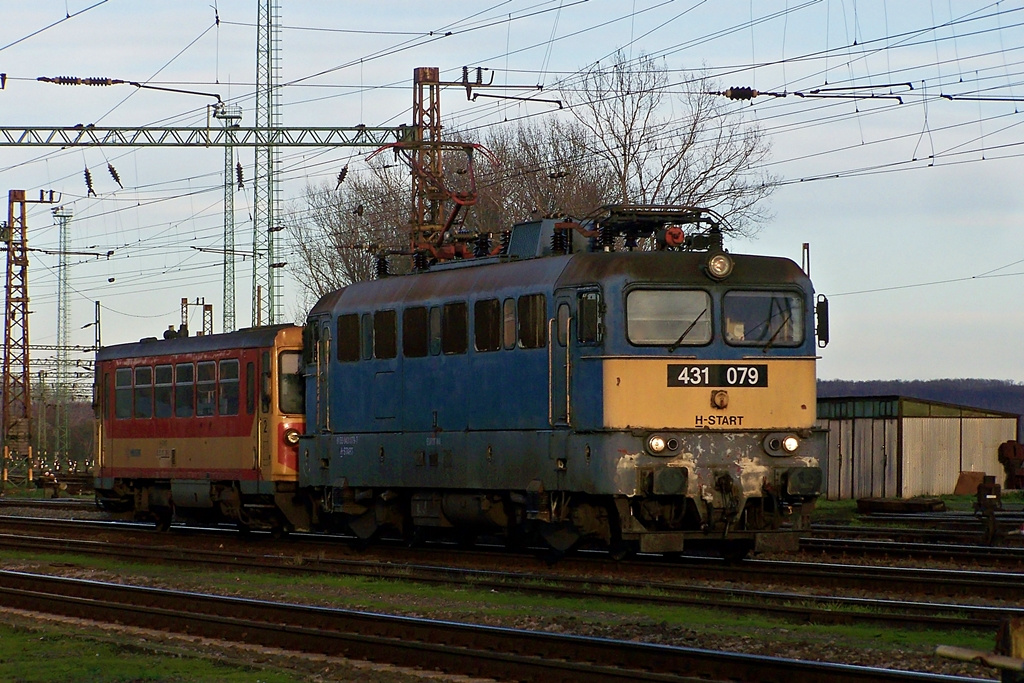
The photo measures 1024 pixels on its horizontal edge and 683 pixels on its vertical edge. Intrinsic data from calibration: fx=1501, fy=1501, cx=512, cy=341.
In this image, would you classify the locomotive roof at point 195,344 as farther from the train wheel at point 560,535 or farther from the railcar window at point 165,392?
the train wheel at point 560,535

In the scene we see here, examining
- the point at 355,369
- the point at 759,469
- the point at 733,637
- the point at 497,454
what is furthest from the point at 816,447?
the point at 355,369

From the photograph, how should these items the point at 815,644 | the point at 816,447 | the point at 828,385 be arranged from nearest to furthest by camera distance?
the point at 815,644, the point at 816,447, the point at 828,385

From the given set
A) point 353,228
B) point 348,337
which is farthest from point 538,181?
point 348,337

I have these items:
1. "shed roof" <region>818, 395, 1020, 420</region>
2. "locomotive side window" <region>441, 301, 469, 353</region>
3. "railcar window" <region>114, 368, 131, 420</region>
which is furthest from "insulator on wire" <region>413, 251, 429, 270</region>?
"shed roof" <region>818, 395, 1020, 420</region>

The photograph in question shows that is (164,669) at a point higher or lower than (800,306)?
lower

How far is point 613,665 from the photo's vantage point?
11219 millimetres

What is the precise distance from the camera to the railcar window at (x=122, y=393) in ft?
92.7

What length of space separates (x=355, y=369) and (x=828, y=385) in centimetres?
16724

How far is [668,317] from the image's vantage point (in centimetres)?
1744

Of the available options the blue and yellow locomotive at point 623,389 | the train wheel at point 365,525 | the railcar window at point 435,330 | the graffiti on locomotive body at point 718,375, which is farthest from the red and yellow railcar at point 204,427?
the graffiti on locomotive body at point 718,375

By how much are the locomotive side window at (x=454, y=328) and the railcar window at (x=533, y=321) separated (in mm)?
1236

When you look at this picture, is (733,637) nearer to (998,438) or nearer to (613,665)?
(613,665)

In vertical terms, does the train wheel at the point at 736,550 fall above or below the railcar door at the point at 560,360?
below

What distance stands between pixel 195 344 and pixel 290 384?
304 cm
